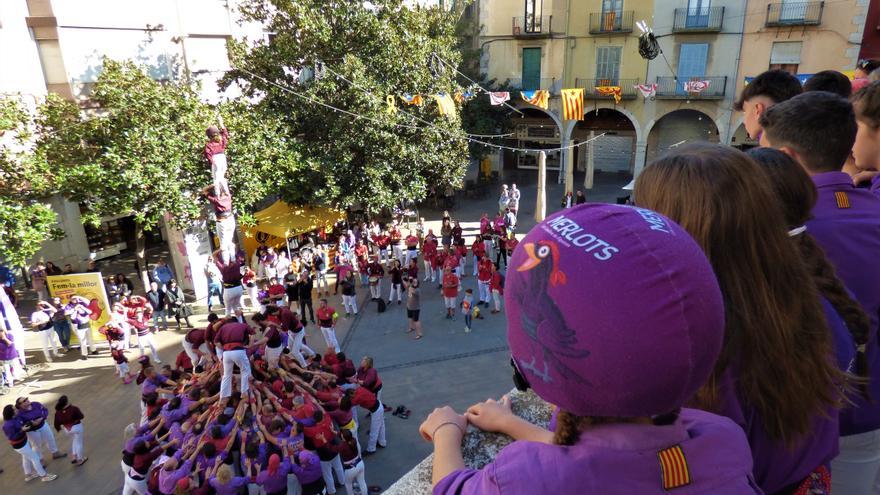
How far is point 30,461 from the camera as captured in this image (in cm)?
858

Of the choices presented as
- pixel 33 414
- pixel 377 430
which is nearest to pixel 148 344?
pixel 33 414

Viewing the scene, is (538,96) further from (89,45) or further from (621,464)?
(621,464)

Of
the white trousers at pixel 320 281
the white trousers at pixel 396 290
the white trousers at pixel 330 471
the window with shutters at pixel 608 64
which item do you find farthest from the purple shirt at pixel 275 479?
the window with shutters at pixel 608 64

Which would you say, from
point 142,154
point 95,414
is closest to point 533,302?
point 95,414

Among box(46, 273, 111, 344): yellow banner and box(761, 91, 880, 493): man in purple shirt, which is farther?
box(46, 273, 111, 344): yellow banner

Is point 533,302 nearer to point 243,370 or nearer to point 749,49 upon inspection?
point 243,370

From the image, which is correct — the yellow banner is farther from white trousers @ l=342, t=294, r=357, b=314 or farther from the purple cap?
the purple cap

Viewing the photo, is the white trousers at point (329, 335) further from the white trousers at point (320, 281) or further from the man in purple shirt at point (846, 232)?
the man in purple shirt at point (846, 232)

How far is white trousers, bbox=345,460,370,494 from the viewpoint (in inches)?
282

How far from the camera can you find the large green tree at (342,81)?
680 inches

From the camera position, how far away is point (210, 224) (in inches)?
601

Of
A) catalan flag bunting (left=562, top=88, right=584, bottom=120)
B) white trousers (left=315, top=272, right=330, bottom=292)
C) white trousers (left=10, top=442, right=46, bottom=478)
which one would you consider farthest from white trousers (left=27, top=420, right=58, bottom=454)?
catalan flag bunting (left=562, top=88, right=584, bottom=120)

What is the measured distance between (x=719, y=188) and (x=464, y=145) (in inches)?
809

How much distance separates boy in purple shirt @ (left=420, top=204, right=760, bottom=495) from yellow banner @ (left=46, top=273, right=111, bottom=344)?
14.6 m
